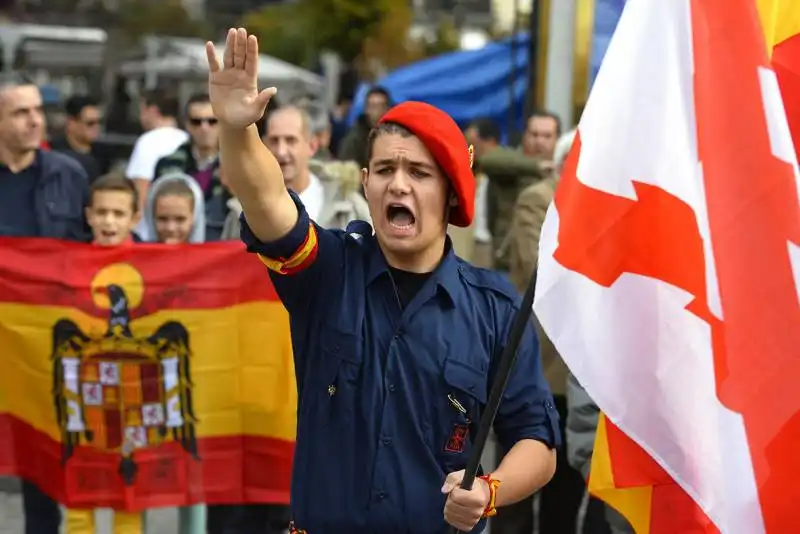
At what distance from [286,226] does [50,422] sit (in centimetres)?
317

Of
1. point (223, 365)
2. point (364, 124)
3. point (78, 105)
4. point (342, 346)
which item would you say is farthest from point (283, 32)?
point (342, 346)

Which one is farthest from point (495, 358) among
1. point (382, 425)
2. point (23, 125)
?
point (23, 125)

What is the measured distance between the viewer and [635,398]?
10.3 feet

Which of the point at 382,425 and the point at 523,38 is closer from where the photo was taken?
the point at 382,425

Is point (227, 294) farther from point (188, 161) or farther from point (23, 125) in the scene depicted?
point (188, 161)

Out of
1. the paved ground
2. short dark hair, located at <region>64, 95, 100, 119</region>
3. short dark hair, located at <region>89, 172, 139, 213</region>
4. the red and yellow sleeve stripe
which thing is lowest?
the paved ground

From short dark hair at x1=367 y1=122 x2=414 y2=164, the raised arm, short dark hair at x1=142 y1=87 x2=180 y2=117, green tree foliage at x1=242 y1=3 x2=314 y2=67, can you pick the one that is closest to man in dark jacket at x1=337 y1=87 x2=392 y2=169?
short dark hair at x1=142 y1=87 x2=180 y2=117

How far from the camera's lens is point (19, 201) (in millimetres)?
6988

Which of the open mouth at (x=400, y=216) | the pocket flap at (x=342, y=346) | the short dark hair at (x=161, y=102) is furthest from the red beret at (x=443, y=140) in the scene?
the short dark hair at (x=161, y=102)

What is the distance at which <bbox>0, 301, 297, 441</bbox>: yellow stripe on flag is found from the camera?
6.20m

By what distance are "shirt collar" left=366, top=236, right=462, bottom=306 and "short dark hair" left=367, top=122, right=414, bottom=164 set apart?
0.72 feet

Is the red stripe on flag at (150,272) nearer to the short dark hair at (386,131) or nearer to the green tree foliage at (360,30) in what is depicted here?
the short dark hair at (386,131)

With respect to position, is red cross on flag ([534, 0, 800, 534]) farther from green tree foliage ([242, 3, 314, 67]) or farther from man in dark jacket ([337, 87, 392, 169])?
green tree foliage ([242, 3, 314, 67])

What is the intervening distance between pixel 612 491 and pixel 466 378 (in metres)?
0.44
